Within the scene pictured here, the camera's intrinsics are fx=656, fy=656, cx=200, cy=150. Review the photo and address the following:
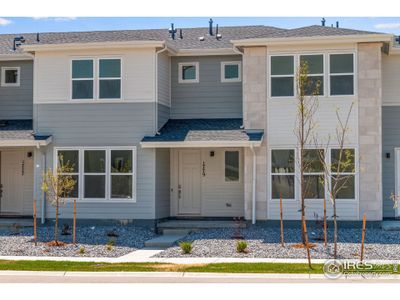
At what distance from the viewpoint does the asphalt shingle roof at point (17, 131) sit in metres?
21.2

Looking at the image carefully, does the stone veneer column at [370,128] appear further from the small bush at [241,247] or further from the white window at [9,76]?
the white window at [9,76]

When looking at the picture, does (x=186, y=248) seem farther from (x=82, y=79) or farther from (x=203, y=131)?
(x=82, y=79)

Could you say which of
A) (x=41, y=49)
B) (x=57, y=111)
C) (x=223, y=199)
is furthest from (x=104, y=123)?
(x=223, y=199)

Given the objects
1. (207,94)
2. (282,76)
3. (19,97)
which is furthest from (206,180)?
(19,97)

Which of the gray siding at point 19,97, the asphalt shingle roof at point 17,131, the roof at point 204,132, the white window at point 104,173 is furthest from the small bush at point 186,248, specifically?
the gray siding at point 19,97

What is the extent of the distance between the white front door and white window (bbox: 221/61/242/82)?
25.5 ft

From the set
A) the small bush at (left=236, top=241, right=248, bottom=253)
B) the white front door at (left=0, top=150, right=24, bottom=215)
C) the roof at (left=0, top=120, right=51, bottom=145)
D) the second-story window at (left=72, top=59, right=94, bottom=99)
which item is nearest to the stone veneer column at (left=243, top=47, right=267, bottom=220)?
the small bush at (left=236, top=241, right=248, bottom=253)

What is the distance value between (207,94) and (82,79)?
428cm

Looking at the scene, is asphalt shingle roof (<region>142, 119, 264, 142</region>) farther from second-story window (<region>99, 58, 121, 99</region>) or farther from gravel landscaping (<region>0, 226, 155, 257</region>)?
gravel landscaping (<region>0, 226, 155, 257</region>)

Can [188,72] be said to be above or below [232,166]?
above

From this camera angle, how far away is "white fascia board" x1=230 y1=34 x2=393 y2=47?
19.5m

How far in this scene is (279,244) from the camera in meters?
17.2

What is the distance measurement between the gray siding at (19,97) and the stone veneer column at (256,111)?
7.86 m

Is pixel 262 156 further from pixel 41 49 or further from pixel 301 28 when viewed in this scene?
pixel 41 49
